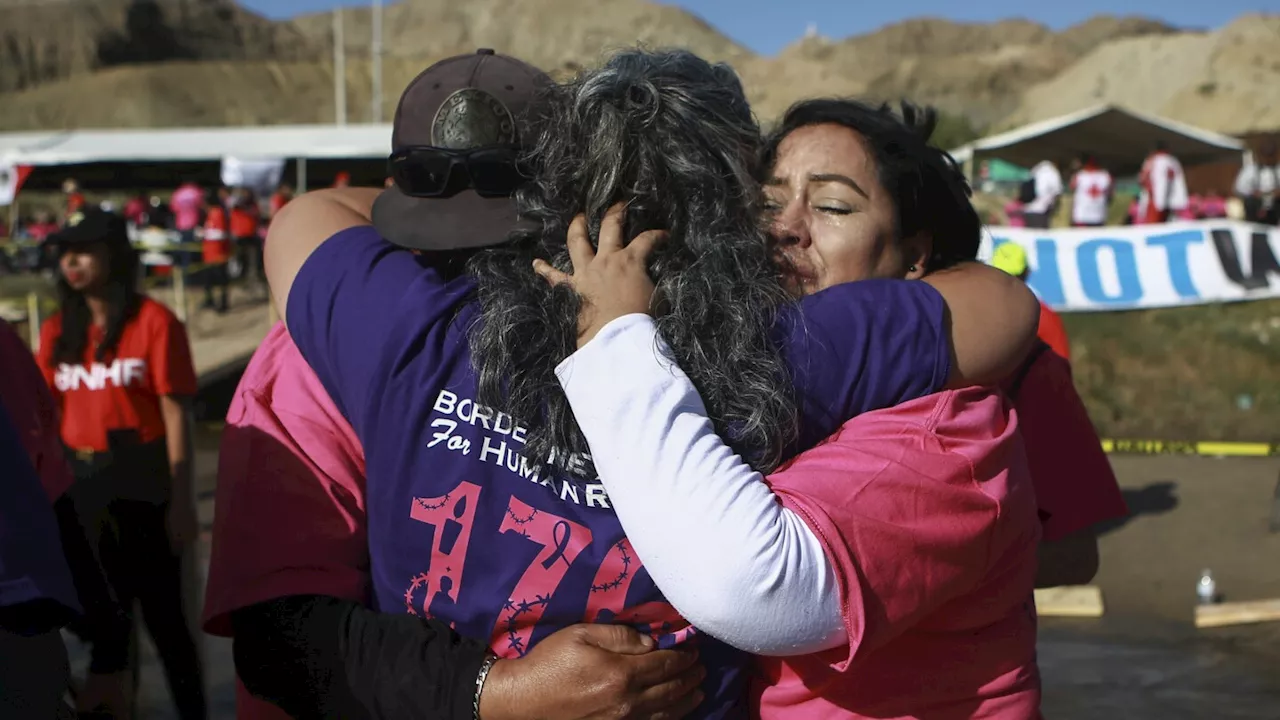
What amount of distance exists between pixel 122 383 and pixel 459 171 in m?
3.30

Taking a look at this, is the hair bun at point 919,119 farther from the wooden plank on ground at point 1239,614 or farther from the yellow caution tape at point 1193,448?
the yellow caution tape at point 1193,448

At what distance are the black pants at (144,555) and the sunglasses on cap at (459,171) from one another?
317 cm

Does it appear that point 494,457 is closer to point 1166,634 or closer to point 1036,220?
point 1166,634

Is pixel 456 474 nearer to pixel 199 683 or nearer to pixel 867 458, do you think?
pixel 867 458

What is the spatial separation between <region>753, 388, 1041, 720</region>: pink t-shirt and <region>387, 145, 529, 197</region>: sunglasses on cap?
0.58 meters

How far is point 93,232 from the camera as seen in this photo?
181 inches

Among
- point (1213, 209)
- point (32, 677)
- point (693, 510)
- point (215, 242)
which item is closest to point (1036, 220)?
point (1213, 209)

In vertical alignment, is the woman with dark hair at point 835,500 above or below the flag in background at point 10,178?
above

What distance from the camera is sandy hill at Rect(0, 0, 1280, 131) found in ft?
183

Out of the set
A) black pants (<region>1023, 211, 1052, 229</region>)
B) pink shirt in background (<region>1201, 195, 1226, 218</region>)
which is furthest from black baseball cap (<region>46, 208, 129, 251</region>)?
pink shirt in background (<region>1201, 195, 1226, 218</region>)

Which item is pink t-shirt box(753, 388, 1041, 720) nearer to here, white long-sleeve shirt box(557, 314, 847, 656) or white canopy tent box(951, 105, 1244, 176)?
white long-sleeve shirt box(557, 314, 847, 656)

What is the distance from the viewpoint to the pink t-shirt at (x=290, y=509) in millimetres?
1812

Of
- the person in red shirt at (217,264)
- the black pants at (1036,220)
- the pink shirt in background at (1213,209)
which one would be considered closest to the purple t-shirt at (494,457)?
the black pants at (1036,220)

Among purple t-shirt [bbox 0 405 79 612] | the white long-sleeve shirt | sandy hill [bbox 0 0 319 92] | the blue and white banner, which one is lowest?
sandy hill [bbox 0 0 319 92]
